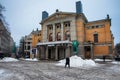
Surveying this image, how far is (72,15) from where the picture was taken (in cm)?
4147

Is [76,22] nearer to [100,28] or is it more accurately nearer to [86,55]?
[100,28]

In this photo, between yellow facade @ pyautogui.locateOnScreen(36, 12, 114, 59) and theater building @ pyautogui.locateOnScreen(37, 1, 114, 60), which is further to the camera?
yellow facade @ pyautogui.locateOnScreen(36, 12, 114, 59)

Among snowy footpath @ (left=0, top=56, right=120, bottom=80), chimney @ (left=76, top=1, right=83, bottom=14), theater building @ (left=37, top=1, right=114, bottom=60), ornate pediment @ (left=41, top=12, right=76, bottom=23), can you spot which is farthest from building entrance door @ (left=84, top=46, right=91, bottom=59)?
snowy footpath @ (left=0, top=56, right=120, bottom=80)

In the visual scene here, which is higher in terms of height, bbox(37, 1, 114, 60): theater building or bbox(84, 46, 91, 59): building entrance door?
bbox(37, 1, 114, 60): theater building

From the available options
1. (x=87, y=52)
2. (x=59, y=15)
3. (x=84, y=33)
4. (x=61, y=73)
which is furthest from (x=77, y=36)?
(x=61, y=73)

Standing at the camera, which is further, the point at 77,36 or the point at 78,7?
the point at 78,7

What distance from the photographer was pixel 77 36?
4097 cm

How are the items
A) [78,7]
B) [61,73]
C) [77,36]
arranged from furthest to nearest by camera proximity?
[78,7] → [77,36] → [61,73]

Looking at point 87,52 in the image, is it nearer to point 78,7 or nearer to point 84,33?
point 84,33

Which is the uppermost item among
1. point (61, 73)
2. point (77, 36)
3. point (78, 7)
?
point (78, 7)

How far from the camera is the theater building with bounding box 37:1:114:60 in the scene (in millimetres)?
38625

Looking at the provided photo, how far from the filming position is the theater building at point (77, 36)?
38.6m

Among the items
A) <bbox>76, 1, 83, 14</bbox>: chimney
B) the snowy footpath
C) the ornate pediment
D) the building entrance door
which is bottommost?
the snowy footpath

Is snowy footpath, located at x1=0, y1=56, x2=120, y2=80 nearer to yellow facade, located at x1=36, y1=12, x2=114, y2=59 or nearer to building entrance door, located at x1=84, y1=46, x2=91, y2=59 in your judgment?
yellow facade, located at x1=36, y1=12, x2=114, y2=59
